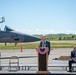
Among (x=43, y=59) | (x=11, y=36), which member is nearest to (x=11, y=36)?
(x=11, y=36)

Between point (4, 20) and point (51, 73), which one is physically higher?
point (4, 20)

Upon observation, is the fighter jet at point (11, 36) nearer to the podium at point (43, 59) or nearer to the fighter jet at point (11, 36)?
the fighter jet at point (11, 36)

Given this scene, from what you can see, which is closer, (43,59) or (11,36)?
(43,59)

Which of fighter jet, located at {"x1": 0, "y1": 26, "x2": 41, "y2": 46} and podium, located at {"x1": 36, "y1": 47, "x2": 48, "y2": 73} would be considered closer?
podium, located at {"x1": 36, "y1": 47, "x2": 48, "y2": 73}

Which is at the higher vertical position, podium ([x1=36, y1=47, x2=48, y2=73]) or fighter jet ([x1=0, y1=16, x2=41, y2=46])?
fighter jet ([x1=0, y1=16, x2=41, y2=46])

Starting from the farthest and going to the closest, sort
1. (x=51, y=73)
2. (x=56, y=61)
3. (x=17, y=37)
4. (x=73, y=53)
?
(x=17, y=37)
(x=56, y=61)
(x=73, y=53)
(x=51, y=73)

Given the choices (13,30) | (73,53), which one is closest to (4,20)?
(13,30)

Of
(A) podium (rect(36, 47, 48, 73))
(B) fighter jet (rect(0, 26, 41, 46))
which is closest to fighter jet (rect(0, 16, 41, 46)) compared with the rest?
(B) fighter jet (rect(0, 26, 41, 46))

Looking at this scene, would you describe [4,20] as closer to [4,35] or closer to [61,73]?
[4,35]

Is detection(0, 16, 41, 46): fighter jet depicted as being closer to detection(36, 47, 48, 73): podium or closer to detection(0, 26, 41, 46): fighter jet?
detection(0, 26, 41, 46): fighter jet

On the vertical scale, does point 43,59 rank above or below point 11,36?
below

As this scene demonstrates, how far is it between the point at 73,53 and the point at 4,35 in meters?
11.3

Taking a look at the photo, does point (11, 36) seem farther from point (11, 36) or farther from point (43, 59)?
point (43, 59)

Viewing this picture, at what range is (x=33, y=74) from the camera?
37.0 ft
